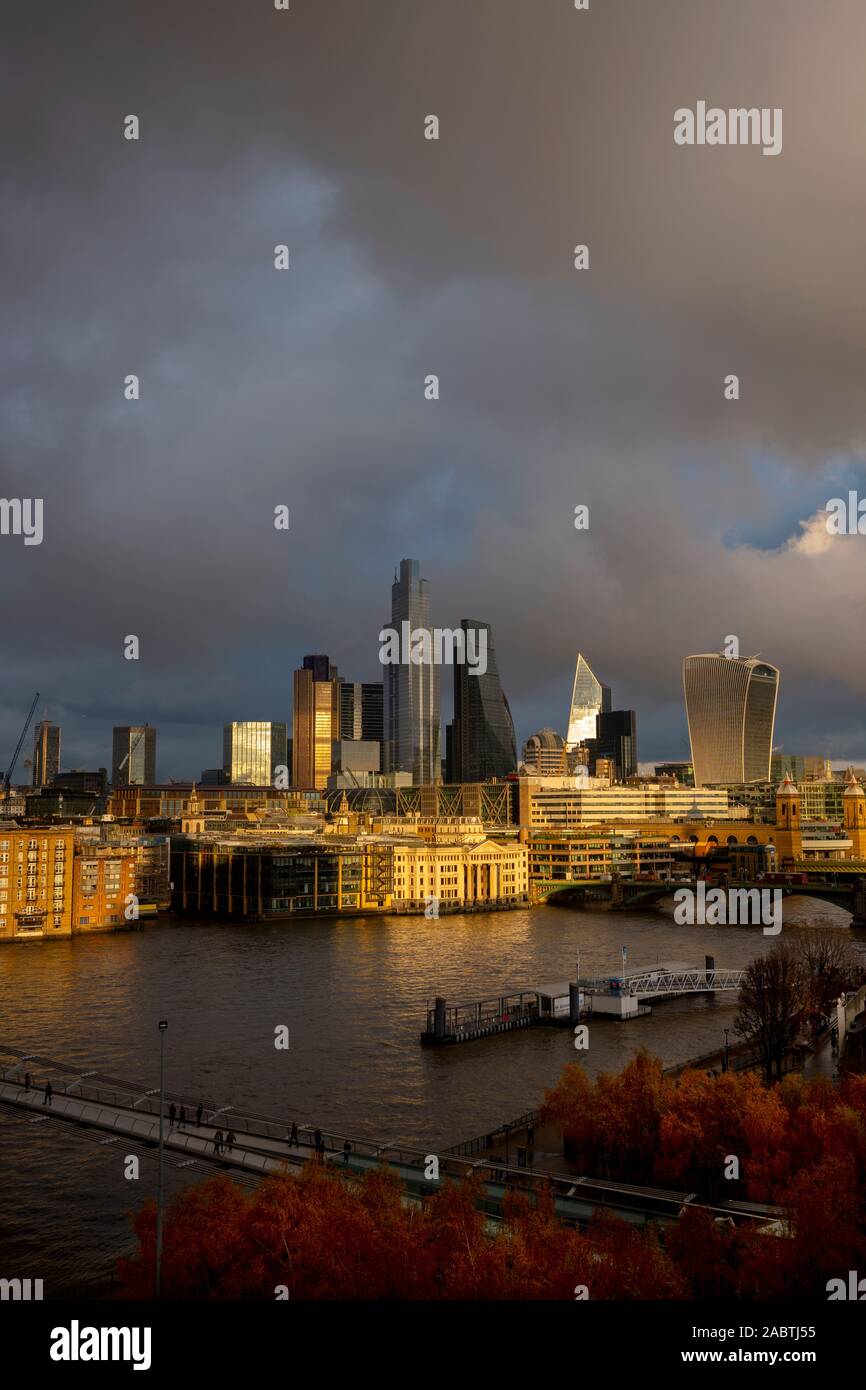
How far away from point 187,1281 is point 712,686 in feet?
421

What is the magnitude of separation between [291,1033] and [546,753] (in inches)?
5304

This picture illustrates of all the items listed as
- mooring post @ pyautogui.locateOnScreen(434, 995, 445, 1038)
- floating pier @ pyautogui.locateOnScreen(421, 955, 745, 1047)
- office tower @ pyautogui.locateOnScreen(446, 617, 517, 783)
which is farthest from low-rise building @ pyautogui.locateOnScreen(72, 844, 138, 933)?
office tower @ pyautogui.locateOnScreen(446, 617, 517, 783)

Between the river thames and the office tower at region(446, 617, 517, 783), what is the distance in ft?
436

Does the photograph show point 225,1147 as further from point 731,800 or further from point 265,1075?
point 731,800

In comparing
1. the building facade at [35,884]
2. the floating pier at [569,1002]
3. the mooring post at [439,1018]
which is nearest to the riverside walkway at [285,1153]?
the mooring post at [439,1018]

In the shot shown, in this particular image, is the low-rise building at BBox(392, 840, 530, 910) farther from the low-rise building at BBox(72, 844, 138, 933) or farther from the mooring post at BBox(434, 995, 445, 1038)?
the mooring post at BBox(434, 995, 445, 1038)

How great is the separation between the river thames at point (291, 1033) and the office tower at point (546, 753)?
102 meters

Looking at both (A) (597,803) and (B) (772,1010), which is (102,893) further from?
(A) (597,803)

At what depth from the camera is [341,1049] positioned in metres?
28.0

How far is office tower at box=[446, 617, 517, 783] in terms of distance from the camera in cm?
18950

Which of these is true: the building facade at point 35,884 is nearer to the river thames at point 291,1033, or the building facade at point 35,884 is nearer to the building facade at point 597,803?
the river thames at point 291,1033

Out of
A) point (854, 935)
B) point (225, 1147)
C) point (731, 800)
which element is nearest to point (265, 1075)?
point (225, 1147)

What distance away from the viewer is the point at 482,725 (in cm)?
19162
